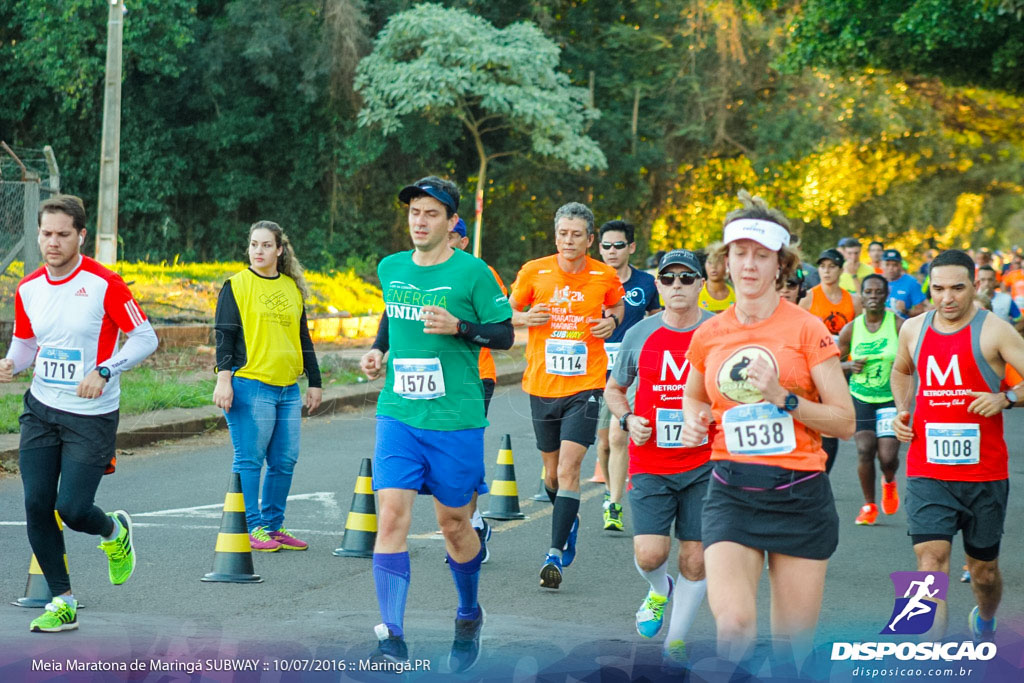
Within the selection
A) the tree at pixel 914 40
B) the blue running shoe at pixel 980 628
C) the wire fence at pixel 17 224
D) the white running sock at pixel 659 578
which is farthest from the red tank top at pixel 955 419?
the tree at pixel 914 40

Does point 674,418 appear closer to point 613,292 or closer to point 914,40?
point 613,292

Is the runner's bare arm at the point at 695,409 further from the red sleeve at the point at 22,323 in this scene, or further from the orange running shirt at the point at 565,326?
the orange running shirt at the point at 565,326

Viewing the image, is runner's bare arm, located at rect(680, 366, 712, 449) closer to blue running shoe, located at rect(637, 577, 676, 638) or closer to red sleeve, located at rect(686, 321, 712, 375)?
red sleeve, located at rect(686, 321, 712, 375)

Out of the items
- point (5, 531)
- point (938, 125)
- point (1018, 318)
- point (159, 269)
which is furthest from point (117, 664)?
point (938, 125)

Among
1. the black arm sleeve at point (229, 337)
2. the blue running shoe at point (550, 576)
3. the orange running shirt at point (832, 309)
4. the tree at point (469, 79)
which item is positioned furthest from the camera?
the tree at point (469, 79)

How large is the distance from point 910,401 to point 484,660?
2258mm

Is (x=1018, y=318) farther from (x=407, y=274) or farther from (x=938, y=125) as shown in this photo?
(x=938, y=125)

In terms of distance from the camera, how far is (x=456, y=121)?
94.8 ft

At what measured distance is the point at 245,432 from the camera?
7.70 meters

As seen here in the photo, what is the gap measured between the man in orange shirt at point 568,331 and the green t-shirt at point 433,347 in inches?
83.4

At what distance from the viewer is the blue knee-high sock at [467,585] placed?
5453mm

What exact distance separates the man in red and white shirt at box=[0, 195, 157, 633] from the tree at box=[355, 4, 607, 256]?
2065 cm

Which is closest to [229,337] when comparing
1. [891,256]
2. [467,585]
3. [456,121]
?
[467,585]

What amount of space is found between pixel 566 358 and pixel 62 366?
117 inches
